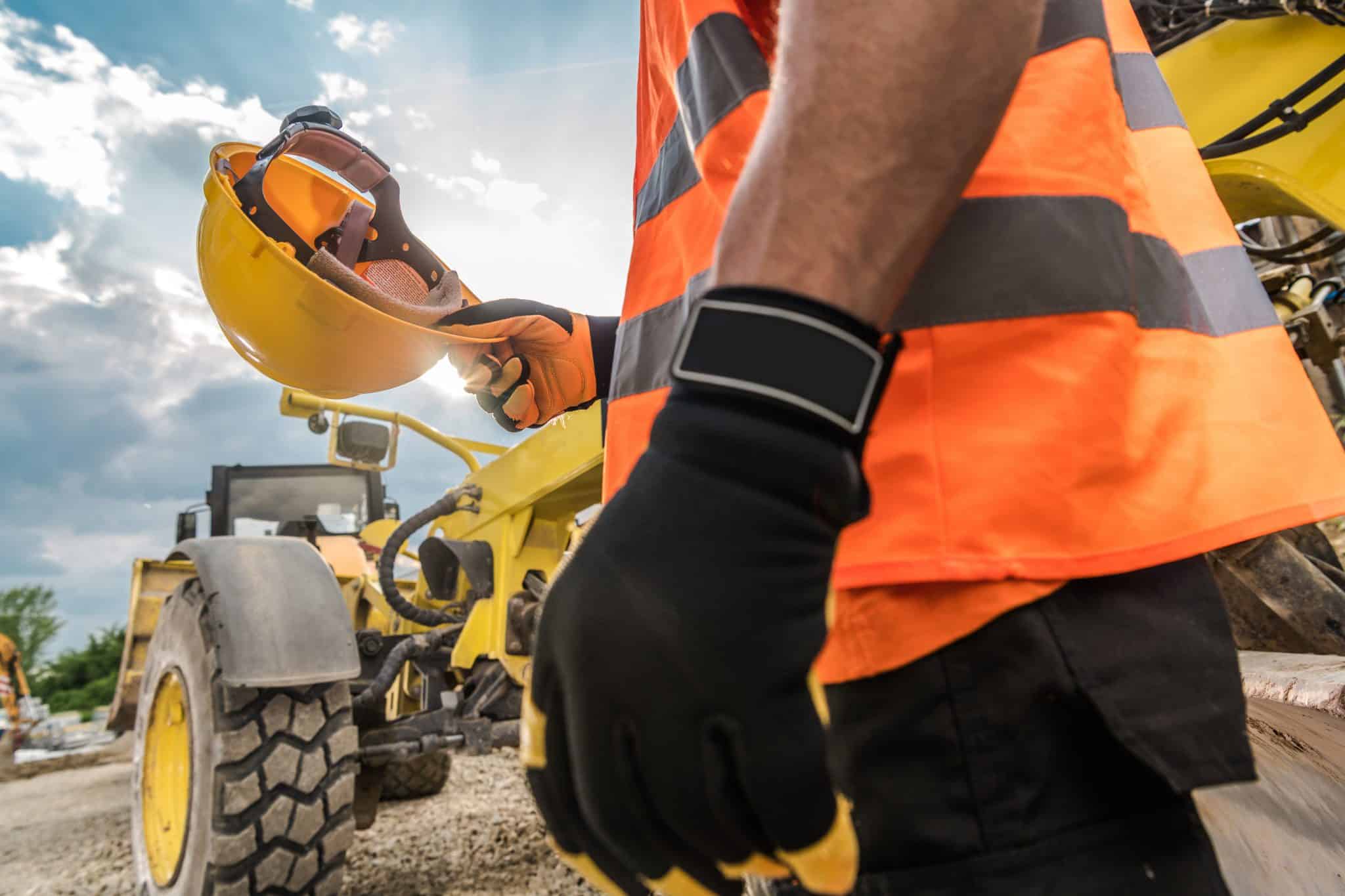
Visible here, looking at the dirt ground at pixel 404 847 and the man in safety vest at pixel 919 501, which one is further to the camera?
the dirt ground at pixel 404 847

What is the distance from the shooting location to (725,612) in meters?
0.44

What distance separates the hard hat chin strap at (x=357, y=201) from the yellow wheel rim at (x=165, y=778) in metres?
1.57

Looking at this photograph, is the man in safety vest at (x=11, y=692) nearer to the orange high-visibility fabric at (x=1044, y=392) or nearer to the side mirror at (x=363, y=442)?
the side mirror at (x=363, y=442)

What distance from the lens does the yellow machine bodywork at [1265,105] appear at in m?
1.96

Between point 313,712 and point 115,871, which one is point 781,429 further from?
point 115,871

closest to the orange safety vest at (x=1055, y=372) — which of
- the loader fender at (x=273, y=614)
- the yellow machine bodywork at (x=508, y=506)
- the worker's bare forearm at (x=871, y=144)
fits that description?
the worker's bare forearm at (x=871, y=144)

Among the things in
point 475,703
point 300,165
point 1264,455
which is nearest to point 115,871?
point 475,703

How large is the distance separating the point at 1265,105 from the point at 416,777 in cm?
460

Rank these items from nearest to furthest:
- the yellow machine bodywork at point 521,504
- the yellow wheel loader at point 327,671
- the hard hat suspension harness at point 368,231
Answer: the hard hat suspension harness at point 368,231
the yellow wheel loader at point 327,671
the yellow machine bodywork at point 521,504

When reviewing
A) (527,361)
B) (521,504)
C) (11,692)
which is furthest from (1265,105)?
(11,692)

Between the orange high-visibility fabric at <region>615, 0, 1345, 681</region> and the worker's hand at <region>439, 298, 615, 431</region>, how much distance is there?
0.88 meters

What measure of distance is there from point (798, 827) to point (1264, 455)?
52 centimetres

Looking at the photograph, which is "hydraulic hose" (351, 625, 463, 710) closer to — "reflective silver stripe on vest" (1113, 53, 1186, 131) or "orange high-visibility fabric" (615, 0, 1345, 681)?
"orange high-visibility fabric" (615, 0, 1345, 681)

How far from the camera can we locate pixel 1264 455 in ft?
2.12
